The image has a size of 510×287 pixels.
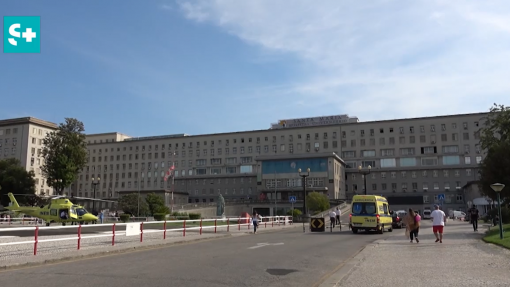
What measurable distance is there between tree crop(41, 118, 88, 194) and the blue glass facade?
4253 centimetres

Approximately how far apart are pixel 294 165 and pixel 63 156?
164ft

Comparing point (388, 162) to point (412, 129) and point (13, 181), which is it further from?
point (13, 181)

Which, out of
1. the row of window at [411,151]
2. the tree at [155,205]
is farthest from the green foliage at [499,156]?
the row of window at [411,151]

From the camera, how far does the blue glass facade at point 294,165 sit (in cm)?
9856

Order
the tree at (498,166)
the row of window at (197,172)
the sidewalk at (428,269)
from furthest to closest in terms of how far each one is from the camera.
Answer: the row of window at (197,172), the tree at (498,166), the sidewalk at (428,269)

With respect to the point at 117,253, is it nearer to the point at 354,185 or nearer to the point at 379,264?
the point at 379,264

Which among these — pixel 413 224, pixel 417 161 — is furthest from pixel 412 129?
pixel 413 224

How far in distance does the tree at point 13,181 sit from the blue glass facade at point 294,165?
50.8m

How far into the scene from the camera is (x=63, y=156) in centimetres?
7438

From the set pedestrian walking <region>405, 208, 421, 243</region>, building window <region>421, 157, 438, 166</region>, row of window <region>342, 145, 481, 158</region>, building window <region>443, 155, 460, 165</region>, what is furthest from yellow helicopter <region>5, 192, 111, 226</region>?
building window <region>443, 155, 460, 165</region>

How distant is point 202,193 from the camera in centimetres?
11912

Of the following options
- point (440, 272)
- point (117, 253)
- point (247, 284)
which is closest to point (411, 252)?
point (440, 272)

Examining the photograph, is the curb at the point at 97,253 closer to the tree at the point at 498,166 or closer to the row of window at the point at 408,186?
the tree at the point at 498,166

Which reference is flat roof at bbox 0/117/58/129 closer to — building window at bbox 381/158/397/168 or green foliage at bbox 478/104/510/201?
building window at bbox 381/158/397/168
